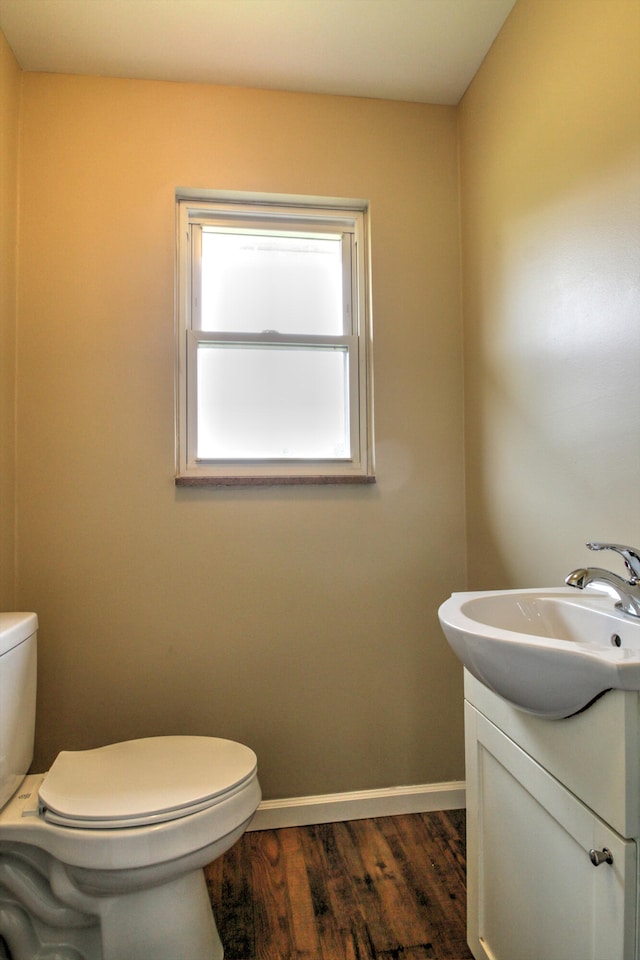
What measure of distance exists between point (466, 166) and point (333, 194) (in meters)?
0.47

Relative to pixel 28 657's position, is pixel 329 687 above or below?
below

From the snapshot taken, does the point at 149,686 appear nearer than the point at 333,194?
Yes

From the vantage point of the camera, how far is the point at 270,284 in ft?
5.72

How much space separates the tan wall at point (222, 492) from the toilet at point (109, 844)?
14.7 inches

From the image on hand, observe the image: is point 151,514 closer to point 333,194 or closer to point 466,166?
point 333,194

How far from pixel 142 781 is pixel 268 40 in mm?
2031

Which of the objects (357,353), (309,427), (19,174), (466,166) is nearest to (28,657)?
(309,427)

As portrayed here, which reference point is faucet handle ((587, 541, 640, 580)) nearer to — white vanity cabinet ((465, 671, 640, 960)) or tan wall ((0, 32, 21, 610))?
white vanity cabinet ((465, 671, 640, 960))

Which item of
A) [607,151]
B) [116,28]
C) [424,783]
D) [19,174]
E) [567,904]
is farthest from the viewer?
[424,783]

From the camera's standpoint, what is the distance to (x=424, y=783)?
1.69m

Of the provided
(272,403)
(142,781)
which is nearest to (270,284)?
(272,403)

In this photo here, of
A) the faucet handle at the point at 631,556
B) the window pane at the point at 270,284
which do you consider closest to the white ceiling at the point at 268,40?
the window pane at the point at 270,284

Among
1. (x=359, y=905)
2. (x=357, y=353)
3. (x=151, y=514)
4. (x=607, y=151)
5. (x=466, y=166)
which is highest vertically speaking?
(x=466, y=166)

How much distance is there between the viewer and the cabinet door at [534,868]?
26.3 inches
